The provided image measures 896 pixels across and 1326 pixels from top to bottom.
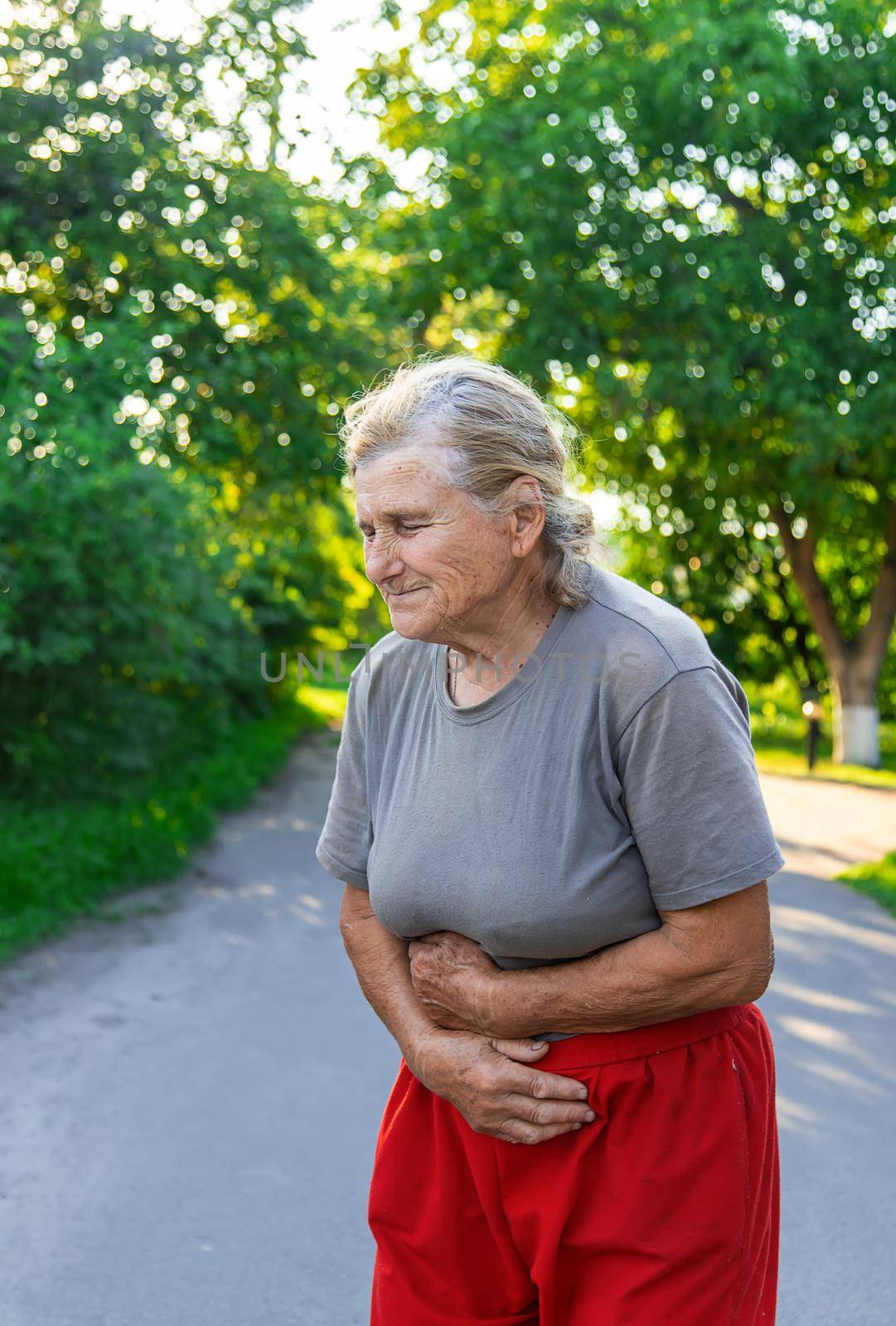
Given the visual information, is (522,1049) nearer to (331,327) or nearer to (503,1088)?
(503,1088)

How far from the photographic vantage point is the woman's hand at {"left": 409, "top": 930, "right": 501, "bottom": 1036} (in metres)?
2.07

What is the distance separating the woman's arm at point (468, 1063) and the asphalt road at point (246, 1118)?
177 centimetres

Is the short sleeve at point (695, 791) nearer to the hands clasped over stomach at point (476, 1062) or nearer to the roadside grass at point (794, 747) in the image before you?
the hands clasped over stomach at point (476, 1062)

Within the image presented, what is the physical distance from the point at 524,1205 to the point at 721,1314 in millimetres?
302

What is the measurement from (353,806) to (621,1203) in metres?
0.75

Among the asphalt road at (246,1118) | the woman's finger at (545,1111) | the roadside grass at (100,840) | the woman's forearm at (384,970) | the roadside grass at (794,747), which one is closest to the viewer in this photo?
the woman's finger at (545,1111)

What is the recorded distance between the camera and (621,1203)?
197cm

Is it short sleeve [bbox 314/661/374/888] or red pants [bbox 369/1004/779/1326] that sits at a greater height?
short sleeve [bbox 314/661/374/888]

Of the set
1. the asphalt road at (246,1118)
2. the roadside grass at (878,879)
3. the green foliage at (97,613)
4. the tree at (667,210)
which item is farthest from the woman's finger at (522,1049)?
the tree at (667,210)

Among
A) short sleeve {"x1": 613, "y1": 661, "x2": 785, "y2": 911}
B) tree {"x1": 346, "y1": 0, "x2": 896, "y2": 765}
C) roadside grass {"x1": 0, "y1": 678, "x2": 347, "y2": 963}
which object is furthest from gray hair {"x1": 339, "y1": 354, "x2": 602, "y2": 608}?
tree {"x1": 346, "y1": 0, "x2": 896, "y2": 765}

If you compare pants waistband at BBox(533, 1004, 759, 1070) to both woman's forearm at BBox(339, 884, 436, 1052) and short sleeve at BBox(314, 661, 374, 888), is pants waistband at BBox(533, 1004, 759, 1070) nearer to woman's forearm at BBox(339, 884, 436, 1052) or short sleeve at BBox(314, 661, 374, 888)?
woman's forearm at BBox(339, 884, 436, 1052)

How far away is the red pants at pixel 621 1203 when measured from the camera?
1944mm

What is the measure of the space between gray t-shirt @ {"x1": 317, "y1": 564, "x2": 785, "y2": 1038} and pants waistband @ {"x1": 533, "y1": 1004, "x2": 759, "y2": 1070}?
0.04 m

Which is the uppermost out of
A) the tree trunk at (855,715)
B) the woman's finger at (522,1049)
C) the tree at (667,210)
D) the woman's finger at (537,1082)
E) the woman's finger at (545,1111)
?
the tree at (667,210)
